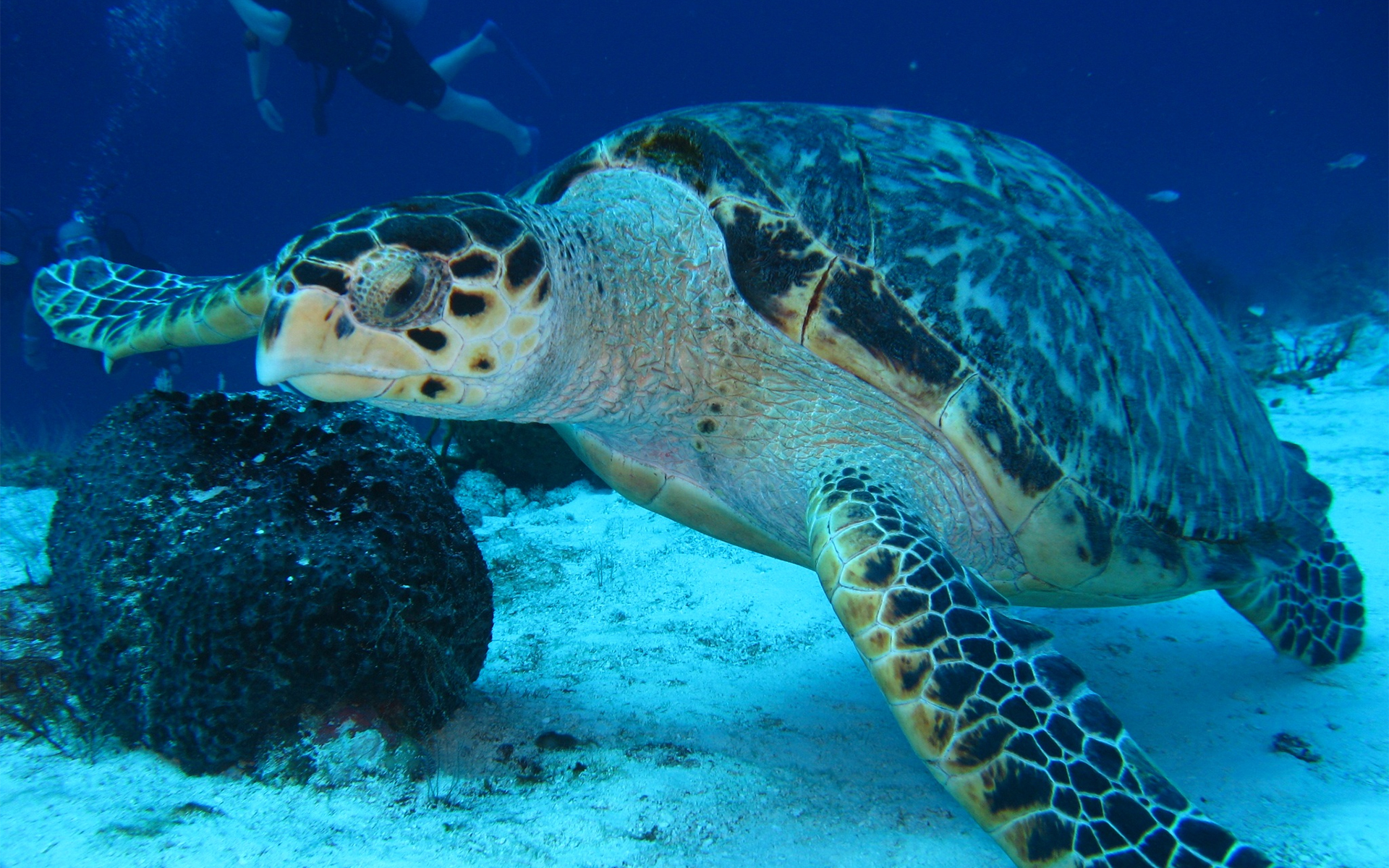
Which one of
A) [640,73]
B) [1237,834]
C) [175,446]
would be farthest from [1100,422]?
[640,73]

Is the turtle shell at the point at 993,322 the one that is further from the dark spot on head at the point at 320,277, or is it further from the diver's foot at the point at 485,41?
the diver's foot at the point at 485,41

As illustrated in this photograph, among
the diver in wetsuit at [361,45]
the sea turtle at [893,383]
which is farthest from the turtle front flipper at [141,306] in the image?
the diver in wetsuit at [361,45]

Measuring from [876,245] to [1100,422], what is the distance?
104 cm

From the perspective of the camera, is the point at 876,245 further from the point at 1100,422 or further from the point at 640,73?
the point at 640,73

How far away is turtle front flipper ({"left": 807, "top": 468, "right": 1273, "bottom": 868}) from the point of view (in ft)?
4.34

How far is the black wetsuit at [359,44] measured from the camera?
12281 mm

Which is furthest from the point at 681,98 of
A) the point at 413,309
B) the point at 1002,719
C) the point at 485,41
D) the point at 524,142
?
the point at 1002,719

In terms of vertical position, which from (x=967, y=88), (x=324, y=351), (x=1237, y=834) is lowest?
(x=1237, y=834)

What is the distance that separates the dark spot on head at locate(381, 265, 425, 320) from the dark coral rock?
511mm

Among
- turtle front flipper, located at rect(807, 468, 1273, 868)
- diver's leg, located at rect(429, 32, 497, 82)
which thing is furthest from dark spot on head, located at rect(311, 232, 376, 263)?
diver's leg, located at rect(429, 32, 497, 82)

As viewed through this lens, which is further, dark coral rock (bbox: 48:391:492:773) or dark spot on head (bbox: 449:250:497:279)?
dark spot on head (bbox: 449:250:497:279)

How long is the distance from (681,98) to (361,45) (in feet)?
173

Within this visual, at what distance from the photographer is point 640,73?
198ft

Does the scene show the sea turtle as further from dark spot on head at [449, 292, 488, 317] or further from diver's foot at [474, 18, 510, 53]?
diver's foot at [474, 18, 510, 53]
